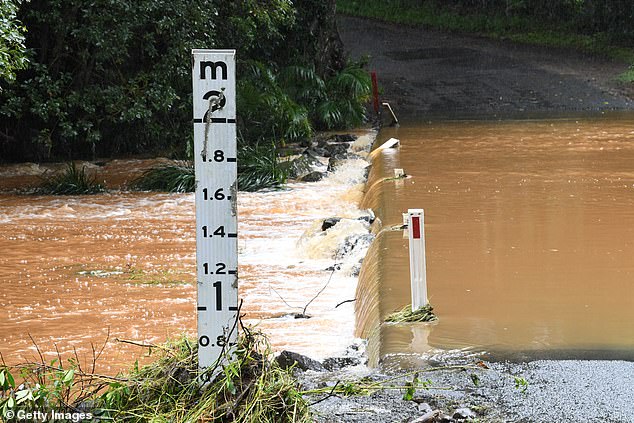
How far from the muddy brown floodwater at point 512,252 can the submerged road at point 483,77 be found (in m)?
11.4

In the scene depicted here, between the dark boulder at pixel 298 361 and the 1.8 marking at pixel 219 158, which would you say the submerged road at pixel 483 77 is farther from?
the 1.8 marking at pixel 219 158

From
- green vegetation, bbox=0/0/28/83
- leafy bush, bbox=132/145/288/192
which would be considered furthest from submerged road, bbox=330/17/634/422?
leafy bush, bbox=132/145/288/192

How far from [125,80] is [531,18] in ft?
87.2

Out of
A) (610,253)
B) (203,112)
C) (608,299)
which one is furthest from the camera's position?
(610,253)

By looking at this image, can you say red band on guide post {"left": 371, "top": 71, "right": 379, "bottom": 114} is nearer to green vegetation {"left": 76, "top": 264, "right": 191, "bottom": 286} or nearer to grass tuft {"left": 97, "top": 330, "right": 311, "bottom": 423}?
green vegetation {"left": 76, "top": 264, "right": 191, "bottom": 286}


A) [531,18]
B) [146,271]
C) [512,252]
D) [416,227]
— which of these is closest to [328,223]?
[146,271]

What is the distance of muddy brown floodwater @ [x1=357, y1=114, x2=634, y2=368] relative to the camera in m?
6.93

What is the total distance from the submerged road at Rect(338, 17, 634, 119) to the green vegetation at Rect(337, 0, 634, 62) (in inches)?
47.9

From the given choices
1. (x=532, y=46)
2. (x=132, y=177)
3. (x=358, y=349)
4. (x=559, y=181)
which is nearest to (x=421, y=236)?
(x=358, y=349)

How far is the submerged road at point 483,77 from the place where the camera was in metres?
29.5

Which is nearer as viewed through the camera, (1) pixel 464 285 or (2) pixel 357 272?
(1) pixel 464 285

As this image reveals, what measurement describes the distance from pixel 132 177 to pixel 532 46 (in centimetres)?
2375

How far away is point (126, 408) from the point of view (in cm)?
505

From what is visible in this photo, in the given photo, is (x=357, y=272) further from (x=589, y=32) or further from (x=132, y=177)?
(x=589, y=32)
